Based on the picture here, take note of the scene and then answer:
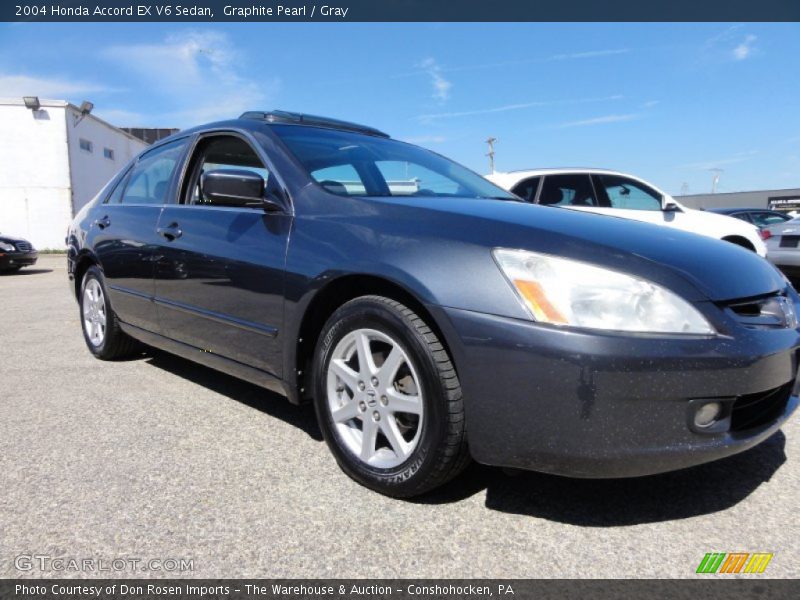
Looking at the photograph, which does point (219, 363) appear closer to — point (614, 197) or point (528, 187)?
point (528, 187)

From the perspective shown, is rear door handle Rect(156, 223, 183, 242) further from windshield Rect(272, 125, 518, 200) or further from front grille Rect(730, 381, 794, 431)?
front grille Rect(730, 381, 794, 431)

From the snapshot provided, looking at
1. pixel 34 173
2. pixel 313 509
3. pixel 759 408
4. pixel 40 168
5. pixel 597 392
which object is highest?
pixel 40 168

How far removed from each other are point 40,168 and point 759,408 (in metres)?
23.1

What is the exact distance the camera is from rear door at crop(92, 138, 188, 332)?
347 centimetres

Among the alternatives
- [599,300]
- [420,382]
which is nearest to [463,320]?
[420,382]

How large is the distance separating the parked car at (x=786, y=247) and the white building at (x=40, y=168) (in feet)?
67.2

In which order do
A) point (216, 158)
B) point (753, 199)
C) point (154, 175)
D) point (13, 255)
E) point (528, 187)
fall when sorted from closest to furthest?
1. point (216, 158)
2. point (154, 175)
3. point (528, 187)
4. point (13, 255)
5. point (753, 199)

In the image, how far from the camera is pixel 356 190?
2701 millimetres

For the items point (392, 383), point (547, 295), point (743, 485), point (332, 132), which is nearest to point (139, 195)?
point (332, 132)

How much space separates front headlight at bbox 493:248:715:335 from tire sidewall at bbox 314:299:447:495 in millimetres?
427

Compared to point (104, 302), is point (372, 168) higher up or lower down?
higher up

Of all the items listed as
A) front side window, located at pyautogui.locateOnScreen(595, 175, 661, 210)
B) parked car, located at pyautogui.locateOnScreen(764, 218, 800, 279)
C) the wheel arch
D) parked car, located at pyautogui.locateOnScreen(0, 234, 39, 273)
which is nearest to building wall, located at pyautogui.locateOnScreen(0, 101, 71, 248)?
parked car, located at pyautogui.locateOnScreen(0, 234, 39, 273)

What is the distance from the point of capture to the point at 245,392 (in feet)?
11.6

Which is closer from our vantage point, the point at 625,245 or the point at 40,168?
the point at 625,245
